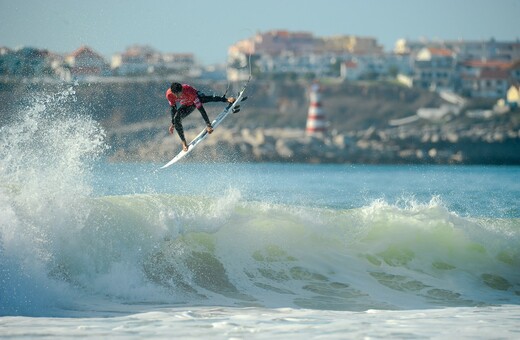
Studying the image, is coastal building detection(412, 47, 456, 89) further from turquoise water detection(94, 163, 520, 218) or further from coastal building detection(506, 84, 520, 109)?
turquoise water detection(94, 163, 520, 218)

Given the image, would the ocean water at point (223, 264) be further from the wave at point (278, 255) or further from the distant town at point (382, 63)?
the distant town at point (382, 63)

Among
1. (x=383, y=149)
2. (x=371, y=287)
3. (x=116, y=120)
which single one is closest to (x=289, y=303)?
(x=371, y=287)

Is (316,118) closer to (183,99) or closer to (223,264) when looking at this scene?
(183,99)

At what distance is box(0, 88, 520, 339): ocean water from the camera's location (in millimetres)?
9906

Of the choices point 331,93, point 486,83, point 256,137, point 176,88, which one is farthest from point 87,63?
point 486,83

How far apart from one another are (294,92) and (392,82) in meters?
12.9

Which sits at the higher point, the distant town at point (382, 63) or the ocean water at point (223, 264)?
the distant town at point (382, 63)

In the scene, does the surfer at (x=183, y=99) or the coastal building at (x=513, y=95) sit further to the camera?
the coastal building at (x=513, y=95)

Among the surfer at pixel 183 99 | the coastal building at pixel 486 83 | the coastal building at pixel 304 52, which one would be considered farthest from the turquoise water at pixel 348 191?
the coastal building at pixel 486 83

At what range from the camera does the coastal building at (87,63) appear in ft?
105

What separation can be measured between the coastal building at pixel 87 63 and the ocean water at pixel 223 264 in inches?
619

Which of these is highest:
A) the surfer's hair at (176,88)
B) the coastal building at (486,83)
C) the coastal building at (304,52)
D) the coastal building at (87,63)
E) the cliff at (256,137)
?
the coastal building at (304,52)

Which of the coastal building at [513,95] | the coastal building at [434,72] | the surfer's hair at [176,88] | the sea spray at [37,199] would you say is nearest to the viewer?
the sea spray at [37,199]

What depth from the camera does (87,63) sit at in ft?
112
